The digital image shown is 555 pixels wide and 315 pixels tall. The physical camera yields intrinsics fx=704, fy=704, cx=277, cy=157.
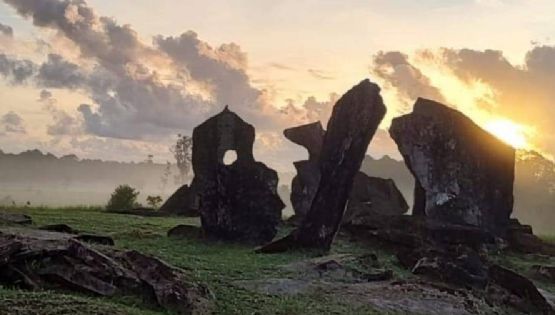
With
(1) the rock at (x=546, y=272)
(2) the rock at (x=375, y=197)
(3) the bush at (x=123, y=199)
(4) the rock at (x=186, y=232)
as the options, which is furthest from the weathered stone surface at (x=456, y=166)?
(3) the bush at (x=123, y=199)

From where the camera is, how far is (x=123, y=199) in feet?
162

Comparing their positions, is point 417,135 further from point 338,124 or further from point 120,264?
point 120,264

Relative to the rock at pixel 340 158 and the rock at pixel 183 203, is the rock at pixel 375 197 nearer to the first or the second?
the rock at pixel 183 203

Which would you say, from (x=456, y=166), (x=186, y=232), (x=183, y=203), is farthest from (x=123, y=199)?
(x=456, y=166)

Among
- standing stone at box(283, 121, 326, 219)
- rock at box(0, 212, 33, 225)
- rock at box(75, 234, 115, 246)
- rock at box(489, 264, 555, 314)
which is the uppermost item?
standing stone at box(283, 121, 326, 219)

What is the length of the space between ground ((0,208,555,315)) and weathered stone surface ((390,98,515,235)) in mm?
3787

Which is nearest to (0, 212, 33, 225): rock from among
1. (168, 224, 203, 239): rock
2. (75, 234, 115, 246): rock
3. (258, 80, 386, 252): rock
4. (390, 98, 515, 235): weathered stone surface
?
(168, 224, 203, 239): rock

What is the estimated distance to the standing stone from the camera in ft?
136

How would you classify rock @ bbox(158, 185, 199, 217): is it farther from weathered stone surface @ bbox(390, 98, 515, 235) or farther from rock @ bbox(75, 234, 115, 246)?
rock @ bbox(75, 234, 115, 246)

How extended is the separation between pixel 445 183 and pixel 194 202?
1665cm

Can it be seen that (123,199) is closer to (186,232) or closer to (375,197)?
(375,197)

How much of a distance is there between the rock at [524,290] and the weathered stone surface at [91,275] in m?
10.5

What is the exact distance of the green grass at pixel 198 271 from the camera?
12.9 metres

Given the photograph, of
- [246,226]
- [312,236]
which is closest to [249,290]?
[312,236]
